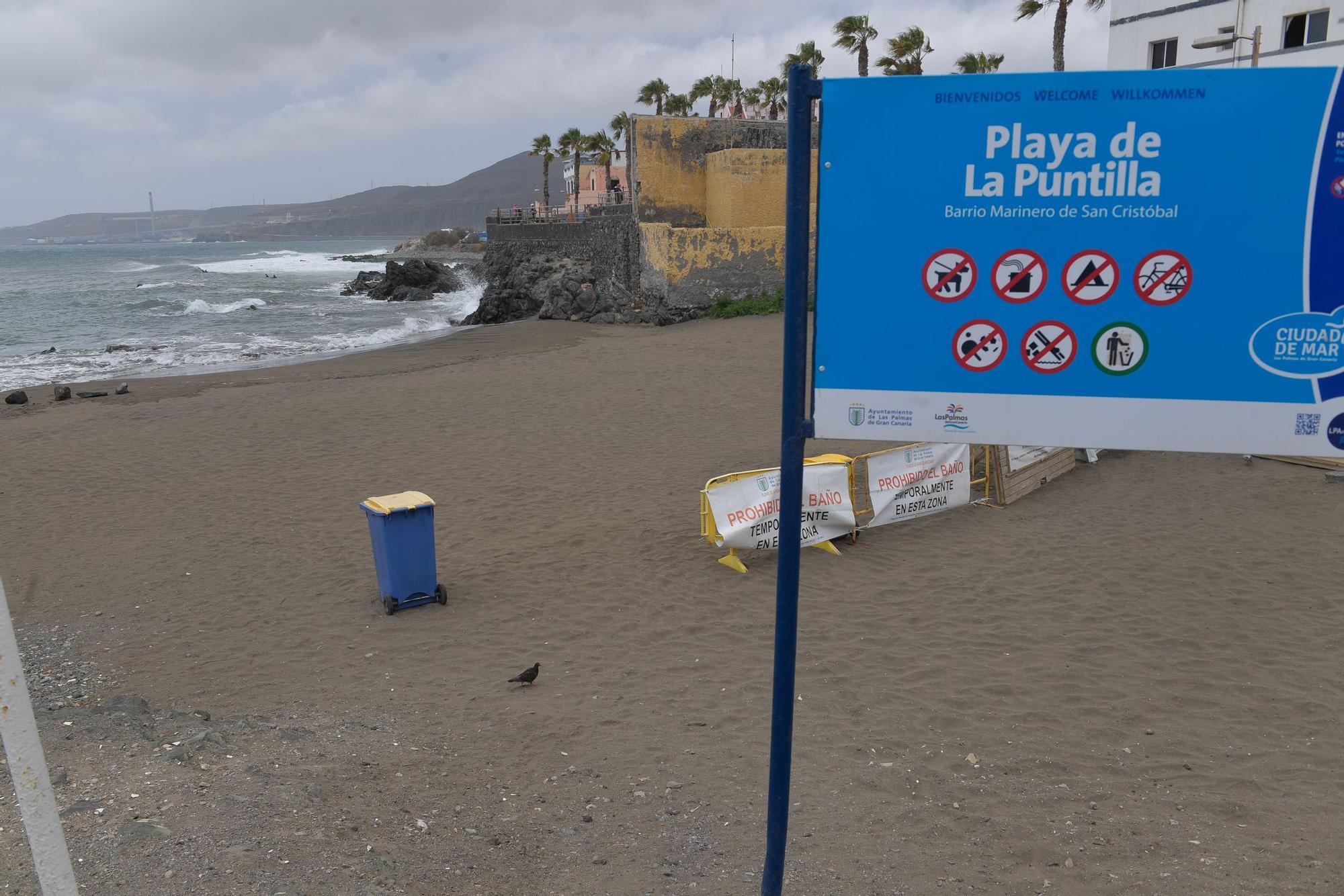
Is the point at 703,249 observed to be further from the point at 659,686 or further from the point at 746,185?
the point at 659,686

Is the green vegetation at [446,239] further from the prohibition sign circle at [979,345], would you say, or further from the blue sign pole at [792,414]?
the prohibition sign circle at [979,345]

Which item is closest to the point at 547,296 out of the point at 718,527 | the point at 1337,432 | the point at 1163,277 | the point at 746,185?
the point at 746,185

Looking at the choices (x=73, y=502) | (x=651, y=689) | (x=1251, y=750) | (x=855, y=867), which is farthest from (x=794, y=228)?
(x=73, y=502)

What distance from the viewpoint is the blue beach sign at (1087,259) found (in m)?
2.62

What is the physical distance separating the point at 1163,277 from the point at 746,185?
2898 centimetres

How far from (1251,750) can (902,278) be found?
168 inches

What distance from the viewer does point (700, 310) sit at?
2997 cm

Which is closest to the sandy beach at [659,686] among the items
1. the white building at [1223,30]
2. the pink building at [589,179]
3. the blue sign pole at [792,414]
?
the blue sign pole at [792,414]

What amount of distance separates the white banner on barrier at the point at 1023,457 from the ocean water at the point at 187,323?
22294 mm

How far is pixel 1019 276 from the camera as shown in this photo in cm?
275

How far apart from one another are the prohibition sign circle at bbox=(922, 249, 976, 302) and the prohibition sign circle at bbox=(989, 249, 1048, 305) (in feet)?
0.22

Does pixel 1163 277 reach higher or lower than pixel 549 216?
lower

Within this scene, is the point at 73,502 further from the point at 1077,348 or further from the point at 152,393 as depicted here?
the point at 1077,348

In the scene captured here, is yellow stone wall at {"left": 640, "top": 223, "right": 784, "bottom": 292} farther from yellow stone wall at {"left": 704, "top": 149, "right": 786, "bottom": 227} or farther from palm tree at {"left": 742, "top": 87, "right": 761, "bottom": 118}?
palm tree at {"left": 742, "top": 87, "right": 761, "bottom": 118}
